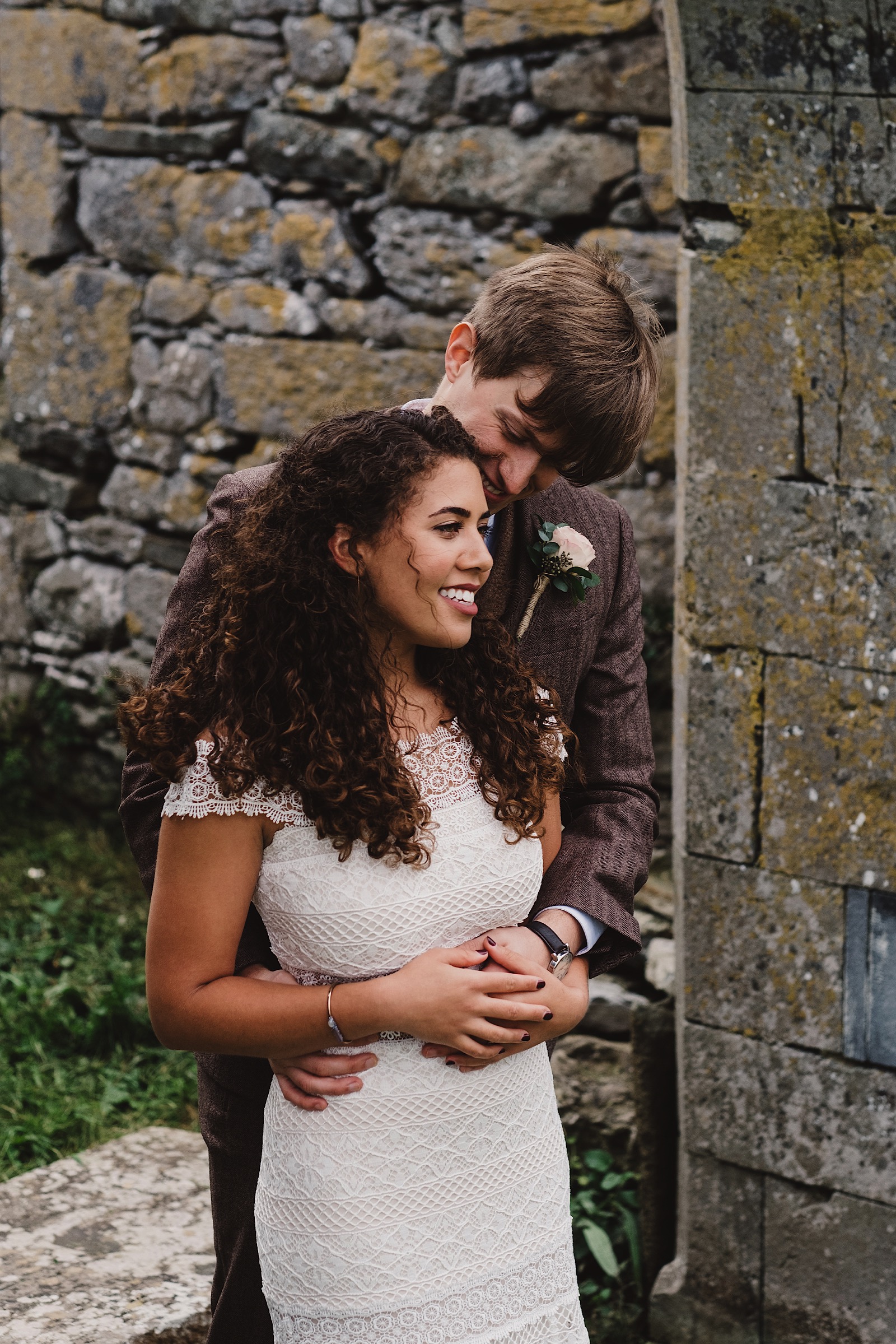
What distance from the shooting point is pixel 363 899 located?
1.76 m

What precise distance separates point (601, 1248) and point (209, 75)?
3724 mm

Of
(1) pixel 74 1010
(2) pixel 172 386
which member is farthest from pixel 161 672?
(2) pixel 172 386

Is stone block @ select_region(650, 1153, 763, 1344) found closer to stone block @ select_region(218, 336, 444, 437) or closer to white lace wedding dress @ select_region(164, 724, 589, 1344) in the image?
white lace wedding dress @ select_region(164, 724, 589, 1344)

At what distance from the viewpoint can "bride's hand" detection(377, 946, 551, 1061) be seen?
173 cm

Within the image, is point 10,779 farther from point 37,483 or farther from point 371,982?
point 371,982

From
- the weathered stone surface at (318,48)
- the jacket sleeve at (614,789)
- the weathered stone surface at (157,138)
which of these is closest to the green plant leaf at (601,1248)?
the jacket sleeve at (614,789)

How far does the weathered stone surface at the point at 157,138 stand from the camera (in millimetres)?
4578

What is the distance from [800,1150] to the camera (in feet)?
9.68

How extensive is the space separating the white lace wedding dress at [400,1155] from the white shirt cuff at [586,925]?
0.22m

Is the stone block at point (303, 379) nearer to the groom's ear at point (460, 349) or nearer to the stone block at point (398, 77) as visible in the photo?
the stone block at point (398, 77)

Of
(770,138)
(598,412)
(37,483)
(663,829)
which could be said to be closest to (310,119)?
(37,483)

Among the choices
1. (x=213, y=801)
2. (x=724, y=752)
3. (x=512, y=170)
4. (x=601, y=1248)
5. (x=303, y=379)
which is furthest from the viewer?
(x=303, y=379)

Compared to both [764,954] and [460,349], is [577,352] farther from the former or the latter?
[764,954]

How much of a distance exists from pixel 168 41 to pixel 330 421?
3365 millimetres
